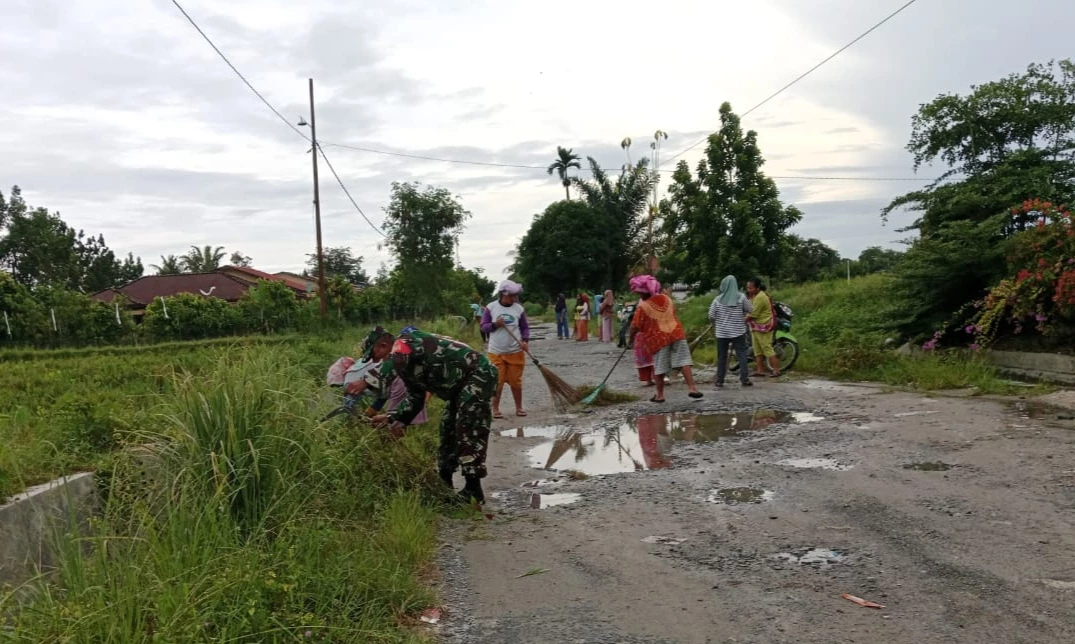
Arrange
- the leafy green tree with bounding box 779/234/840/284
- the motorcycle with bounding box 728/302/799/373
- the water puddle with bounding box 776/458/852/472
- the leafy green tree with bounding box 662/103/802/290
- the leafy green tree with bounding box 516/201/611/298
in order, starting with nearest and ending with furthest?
1. the water puddle with bounding box 776/458/852/472
2. the motorcycle with bounding box 728/302/799/373
3. the leafy green tree with bounding box 662/103/802/290
4. the leafy green tree with bounding box 516/201/611/298
5. the leafy green tree with bounding box 779/234/840/284

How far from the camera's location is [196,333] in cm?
3581

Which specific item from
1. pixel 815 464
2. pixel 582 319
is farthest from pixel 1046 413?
pixel 582 319

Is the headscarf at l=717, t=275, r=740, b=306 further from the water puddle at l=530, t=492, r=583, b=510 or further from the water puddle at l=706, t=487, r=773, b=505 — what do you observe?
the water puddle at l=530, t=492, r=583, b=510

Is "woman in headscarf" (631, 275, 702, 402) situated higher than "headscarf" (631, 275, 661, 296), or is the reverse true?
"headscarf" (631, 275, 661, 296)

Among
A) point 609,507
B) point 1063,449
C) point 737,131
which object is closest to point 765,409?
point 1063,449

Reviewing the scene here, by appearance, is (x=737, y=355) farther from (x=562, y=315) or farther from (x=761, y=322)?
(x=562, y=315)

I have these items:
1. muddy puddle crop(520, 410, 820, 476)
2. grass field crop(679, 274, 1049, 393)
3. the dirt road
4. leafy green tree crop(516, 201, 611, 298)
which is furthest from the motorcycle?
leafy green tree crop(516, 201, 611, 298)

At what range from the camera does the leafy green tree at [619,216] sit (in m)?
41.8

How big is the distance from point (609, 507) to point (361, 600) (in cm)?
225

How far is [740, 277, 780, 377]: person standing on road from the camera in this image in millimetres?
11164

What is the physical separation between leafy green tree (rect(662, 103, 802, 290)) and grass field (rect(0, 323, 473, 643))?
52.6ft

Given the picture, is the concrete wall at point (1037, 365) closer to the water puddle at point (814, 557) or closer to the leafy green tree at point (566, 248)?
the water puddle at point (814, 557)

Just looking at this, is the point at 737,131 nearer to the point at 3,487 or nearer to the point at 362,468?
the point at 362,468

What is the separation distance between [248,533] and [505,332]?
541cm
